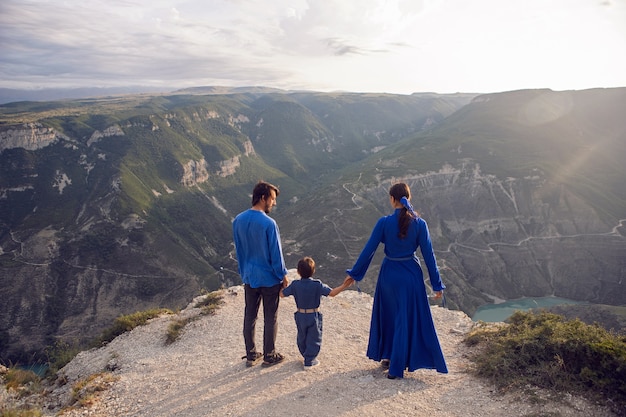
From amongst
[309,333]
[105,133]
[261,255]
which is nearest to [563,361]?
[309,333]

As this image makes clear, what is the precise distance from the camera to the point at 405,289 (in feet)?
22.8

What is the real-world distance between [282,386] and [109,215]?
322 feet

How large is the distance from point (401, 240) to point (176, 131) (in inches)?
5885

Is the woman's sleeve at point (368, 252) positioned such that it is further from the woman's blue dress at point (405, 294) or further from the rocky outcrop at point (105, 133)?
the rocky outcrop at point (105, 133)

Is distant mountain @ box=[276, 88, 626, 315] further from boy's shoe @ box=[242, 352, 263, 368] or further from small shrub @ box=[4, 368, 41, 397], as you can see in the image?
boy's shoe @ box=[242, 352, 263, 368]

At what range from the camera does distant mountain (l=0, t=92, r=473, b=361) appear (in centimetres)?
6844

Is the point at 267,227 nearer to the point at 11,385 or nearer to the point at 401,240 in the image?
the point at 401,240

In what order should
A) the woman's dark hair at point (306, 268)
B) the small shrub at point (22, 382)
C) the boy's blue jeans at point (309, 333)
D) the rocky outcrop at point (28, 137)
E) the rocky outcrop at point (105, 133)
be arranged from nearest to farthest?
the woman's dark hair at point (306, 268) → the boy's blue jeans at point (309, 333) → the small shrub at point (22, 382) → the rocky outcrop at point (28, 137) → the rocky outcrop at point (105, 133)

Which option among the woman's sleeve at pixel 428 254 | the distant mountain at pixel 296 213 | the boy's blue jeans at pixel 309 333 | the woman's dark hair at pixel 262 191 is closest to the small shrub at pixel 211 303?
the boy's blue jeans at pixel 309 333

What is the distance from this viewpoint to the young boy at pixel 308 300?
7.24 meters

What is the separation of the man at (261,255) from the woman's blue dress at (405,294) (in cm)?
144

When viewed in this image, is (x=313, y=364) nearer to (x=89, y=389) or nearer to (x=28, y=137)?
(x=89, y=389)

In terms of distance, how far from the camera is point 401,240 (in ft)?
22.3

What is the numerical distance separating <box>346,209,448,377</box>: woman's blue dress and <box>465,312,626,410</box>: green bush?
1173mm
